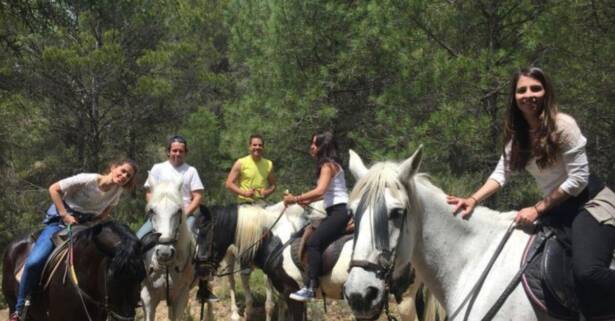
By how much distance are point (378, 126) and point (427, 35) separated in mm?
2029

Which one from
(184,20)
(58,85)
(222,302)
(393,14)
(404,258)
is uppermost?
(184,20)

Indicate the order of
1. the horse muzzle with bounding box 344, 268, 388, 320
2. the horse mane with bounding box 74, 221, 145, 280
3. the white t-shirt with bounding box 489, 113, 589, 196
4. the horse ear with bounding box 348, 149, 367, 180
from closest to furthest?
the horse muzzle with bounding box 344, 268, 388, 320 < the white t-shirt with bounding box 489, 113, 589, 196 < the horse ear with bounding box 348, 149, 367, 180 < the horse mane with bounding box 74, 221, 145, 280

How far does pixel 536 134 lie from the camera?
10.1 feet

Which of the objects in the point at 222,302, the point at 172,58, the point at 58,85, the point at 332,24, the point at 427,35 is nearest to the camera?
the point at 222,302

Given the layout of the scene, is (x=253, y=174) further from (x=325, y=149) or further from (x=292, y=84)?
(x=292, y=84)

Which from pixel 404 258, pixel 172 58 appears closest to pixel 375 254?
pixel 404 258

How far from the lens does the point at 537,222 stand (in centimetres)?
319

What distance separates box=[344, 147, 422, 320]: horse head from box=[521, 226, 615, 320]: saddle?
635 millimetres

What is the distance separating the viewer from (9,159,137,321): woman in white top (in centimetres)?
521

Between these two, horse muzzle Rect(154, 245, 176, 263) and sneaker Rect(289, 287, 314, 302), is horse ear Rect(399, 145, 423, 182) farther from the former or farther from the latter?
sneaker Rect(289, 287, 314, 302)

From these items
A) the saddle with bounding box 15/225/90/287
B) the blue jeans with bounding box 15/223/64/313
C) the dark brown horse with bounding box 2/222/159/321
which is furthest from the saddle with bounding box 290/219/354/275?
the blue jeans with bounding box 15/223/64/313

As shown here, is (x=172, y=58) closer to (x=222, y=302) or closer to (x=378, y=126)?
(x=378, y=126)

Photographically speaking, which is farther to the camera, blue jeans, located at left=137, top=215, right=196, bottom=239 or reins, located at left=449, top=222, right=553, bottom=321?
blue jeans, located at left=137, top=215, right=196, bottom=239

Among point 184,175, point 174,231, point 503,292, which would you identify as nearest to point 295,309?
point 174,231
